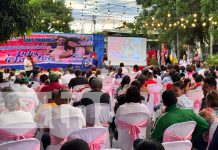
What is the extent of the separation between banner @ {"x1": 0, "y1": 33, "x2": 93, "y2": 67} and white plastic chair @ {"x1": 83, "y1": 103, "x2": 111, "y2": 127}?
16.8 m

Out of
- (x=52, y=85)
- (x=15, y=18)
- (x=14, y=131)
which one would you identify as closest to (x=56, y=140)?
(x=14, y=131)

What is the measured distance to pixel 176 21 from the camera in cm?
2831

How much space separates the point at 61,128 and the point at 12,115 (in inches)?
23.2

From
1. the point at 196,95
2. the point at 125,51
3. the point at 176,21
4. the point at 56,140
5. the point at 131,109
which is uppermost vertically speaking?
the point at 176,21

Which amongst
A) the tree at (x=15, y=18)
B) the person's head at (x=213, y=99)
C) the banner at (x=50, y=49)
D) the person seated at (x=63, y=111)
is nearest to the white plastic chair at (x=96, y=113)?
the person seated at (x=63, y=111)

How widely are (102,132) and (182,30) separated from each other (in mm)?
25775

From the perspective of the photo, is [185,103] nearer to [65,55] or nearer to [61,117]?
[61,117]

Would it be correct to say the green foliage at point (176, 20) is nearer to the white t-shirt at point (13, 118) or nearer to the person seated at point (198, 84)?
the person seated at point (198, 84)

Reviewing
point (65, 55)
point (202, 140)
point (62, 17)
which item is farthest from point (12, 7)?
point (62, 17)

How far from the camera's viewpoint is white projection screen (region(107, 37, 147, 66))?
24.9 metres

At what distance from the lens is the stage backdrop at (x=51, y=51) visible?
22031mm

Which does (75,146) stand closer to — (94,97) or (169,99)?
(169,99)

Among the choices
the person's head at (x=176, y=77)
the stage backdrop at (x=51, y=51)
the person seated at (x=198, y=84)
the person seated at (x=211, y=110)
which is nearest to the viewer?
the person seated at (x=211, y=110)

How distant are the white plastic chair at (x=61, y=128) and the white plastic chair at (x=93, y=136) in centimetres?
42
